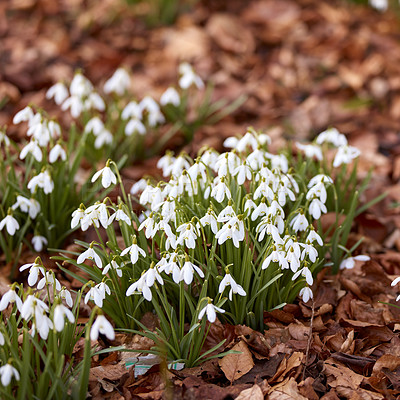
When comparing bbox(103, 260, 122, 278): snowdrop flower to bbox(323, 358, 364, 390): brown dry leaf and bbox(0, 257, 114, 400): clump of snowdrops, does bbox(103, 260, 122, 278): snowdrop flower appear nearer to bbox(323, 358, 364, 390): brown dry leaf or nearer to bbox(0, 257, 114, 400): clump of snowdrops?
bbox(0, 257, 114, 400): clump of snowdrops

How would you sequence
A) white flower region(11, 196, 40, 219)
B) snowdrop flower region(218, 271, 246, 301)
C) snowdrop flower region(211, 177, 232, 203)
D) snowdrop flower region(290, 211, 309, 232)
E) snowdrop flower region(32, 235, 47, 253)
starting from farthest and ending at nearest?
snowdrop flower region(32, 235, 47, 253), white flower region(11, 196, 40, 219), snowdrop flower region(290, 211, 309, 232), snowdrop flower region(211, 177, 232, 203), snowdrop flower region(218, 271, 246, 301)

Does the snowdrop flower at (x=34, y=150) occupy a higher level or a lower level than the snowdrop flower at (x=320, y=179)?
higher

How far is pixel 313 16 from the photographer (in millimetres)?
4926

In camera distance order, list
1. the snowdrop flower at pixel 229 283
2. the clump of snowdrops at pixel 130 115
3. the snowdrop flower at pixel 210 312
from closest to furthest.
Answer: the snowdrop flower at pixel 210 312 < the snowdrop flower at pixel 229 283 < the clump of snowdrops at pixel 130 115

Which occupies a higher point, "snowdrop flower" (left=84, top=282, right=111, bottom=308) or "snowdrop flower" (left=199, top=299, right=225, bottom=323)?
"snowdrop flower" (left=84, top=282, right=111, bottom=308)

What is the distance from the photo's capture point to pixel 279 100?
13.6 ft

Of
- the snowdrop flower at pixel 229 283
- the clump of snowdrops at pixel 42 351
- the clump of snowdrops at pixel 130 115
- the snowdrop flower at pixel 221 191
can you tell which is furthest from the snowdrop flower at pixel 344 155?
the clump of snowdrops at pixel 42 351

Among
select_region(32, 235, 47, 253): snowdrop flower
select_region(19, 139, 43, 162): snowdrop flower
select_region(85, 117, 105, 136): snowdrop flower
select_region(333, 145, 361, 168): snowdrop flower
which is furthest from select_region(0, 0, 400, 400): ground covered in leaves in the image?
select_region(19, 139, 43, 162): snowdrop flower

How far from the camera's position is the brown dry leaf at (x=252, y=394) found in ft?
5.93

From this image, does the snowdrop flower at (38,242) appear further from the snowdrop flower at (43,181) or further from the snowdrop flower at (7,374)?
the snowdrop flower at (7,374)

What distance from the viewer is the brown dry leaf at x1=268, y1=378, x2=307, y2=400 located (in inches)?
71.7

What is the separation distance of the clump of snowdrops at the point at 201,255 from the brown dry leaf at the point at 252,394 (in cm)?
20

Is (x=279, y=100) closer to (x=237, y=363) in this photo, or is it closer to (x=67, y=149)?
(x=67, y=149)

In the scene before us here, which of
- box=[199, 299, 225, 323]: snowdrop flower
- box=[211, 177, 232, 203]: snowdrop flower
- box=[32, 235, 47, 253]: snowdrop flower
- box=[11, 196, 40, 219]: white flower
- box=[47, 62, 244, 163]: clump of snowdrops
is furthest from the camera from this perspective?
box=[47, 62, 244, 163]: clump of snowdrops
